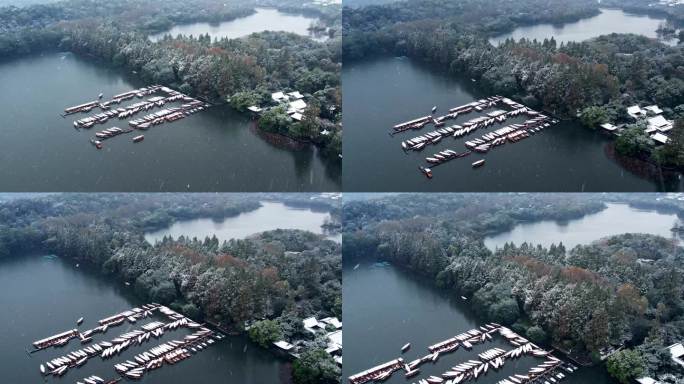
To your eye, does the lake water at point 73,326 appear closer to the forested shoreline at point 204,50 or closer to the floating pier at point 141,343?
the floating pier at point 141,343

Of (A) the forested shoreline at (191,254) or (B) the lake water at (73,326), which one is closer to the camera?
(B) the lake water at (73,326)

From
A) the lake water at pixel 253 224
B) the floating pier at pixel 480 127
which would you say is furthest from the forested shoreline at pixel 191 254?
the floating pier at pixel 480 127

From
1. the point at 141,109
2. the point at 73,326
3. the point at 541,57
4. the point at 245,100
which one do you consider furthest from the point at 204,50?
the point at 541,57

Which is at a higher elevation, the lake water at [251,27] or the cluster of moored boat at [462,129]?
the lake water at [251,27]

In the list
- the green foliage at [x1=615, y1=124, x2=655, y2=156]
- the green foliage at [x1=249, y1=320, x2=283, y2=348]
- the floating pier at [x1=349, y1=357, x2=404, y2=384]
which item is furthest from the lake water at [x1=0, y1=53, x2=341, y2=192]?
the green foliage at [x1=615, y1=124, x2=655, y2=156]

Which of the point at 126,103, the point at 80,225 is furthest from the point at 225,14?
the point at 80,225

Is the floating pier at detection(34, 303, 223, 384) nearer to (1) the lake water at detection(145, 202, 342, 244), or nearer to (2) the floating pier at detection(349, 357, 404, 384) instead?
(1) the lake water at detection(145, 202, 342, 244)

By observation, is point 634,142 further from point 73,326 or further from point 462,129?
point 73,326
